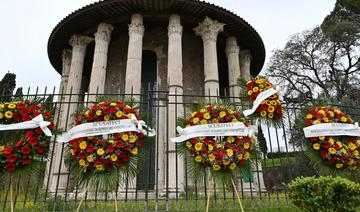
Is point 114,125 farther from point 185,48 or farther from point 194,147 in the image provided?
point 185,48

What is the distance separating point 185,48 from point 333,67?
603 inches

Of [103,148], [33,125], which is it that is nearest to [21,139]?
[33,125]

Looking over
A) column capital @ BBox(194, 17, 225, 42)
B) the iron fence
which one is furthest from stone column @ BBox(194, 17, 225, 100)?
the iron fence

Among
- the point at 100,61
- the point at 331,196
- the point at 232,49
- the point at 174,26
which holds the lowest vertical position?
the point at 331,196

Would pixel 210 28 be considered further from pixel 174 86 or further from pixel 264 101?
pixel 264 101

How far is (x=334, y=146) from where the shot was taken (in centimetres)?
517

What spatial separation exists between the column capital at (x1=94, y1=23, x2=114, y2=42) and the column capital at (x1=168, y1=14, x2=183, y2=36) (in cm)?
296

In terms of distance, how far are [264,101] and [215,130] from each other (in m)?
1.28

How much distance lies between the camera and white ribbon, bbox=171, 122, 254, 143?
4.63 meters

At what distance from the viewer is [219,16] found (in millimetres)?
13359

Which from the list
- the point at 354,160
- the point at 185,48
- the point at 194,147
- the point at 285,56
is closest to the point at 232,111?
the point at 194,147

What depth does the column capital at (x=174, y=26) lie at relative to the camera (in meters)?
12.6

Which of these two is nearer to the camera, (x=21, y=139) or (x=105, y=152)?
(x=105, y=152)

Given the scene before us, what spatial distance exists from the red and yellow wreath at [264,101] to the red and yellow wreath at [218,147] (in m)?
0.53
